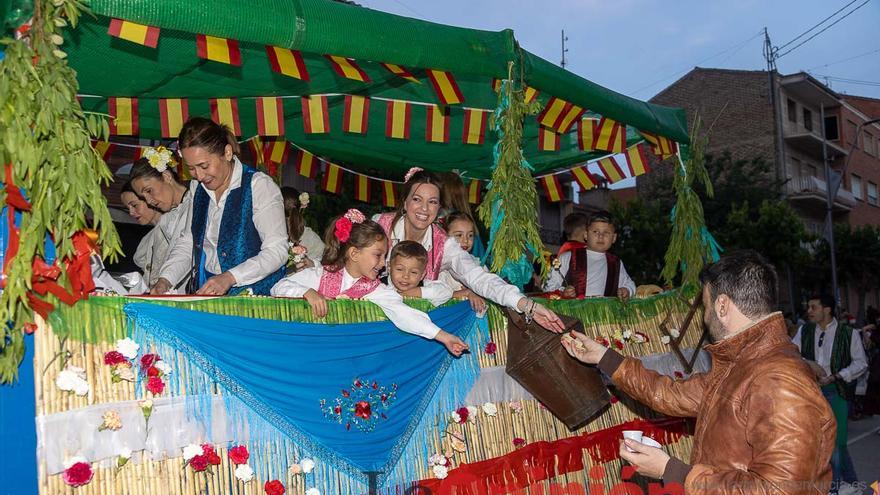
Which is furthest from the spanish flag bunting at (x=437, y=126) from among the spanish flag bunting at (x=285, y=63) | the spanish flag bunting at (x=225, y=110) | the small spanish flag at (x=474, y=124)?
the spanish flag bunting at (x=285, y=63)

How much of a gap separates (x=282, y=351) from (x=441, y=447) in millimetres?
1117

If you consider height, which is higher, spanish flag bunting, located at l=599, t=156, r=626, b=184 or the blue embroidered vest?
spanish flag bunting, located at l=599, t=156, r=626, b=184

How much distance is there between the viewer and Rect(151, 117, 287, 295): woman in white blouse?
449 cm

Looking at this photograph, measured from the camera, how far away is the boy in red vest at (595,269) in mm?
7348

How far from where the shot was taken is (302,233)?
6684 millimetres

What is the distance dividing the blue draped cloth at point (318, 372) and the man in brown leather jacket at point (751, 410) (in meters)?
1.52

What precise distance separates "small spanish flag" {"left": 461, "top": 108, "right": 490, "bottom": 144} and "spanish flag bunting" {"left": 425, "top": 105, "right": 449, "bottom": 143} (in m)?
0.17

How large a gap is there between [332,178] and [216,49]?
518 cm

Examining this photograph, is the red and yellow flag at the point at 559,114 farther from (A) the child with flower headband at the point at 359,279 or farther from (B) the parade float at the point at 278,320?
(A) the child with flower headband at the point at 359,279

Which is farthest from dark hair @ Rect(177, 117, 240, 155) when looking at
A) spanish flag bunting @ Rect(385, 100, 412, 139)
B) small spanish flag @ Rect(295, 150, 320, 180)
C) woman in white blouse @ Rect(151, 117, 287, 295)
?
small spanish flag @ Rect(295, 150, 320, 180)

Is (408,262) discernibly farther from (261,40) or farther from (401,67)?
(261,40)

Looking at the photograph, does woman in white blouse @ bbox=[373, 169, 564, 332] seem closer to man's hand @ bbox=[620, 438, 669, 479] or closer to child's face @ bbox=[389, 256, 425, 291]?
child's face @ bbox=[389, 256, 425, 291]

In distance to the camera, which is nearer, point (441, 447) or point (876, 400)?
point (441, 447)

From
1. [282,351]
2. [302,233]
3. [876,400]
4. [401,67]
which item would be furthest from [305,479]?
[876,400]
